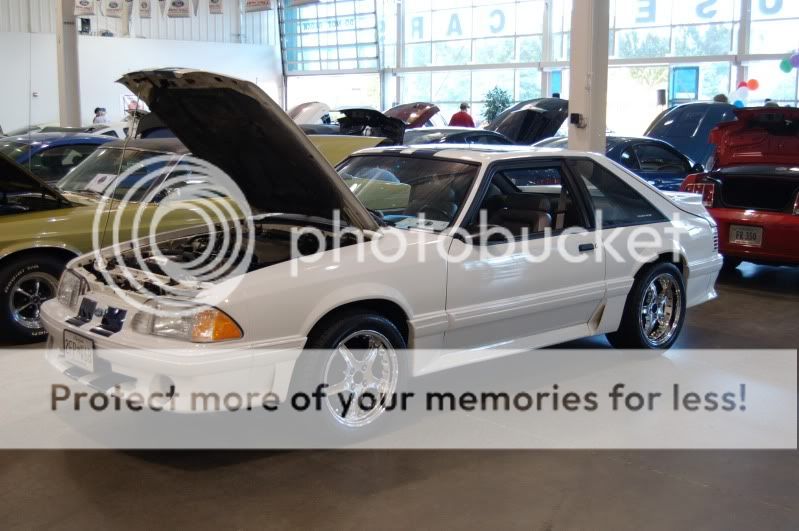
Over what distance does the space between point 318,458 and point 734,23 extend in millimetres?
21723

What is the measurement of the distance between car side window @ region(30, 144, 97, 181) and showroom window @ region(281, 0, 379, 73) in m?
22.3

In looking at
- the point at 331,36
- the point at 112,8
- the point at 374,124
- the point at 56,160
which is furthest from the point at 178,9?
the point at 331,36

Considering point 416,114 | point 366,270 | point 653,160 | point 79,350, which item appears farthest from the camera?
point 416,114

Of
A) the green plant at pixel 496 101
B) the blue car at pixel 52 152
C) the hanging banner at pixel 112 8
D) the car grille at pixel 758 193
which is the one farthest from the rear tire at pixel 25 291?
the green plant at pixel 496 101

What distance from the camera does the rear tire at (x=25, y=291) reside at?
5.74m

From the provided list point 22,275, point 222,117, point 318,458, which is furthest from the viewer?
point 22,275

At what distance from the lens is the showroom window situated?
101 ft

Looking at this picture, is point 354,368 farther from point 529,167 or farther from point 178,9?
point 178,9

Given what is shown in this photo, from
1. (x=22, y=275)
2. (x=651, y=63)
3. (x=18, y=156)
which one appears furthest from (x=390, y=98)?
(x=22, y=275)

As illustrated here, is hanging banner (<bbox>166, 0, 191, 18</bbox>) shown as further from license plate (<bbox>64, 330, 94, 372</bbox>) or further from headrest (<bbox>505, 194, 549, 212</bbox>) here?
license plate (<bbox>64, 330, 94, 372</bbox>)

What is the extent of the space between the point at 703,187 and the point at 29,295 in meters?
6.16

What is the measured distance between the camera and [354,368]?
4.14 metres

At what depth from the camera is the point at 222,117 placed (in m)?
4.58

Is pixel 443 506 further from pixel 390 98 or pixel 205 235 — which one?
pixel 390 98
